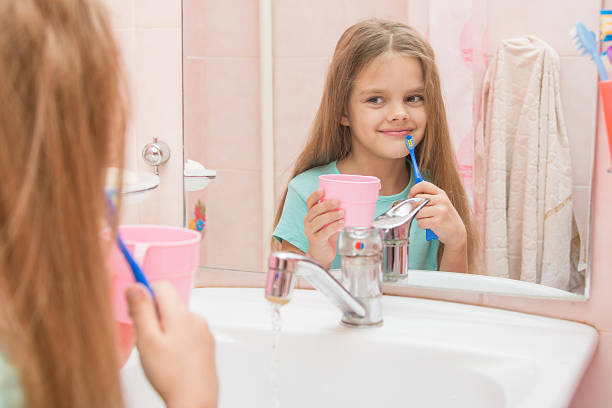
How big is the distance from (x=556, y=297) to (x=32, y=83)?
2.30 feet

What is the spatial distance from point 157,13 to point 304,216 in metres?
0.39

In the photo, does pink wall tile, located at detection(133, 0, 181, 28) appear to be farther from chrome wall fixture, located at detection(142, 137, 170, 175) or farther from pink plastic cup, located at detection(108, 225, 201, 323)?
pink plastic cup, located at detection(108, 225, 201, 323)

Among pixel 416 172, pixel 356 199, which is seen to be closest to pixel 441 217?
pixel 416 172

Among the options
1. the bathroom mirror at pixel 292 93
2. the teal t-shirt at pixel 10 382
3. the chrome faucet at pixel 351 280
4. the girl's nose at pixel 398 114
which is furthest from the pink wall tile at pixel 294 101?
the teal t-shirt at pixel 10 382

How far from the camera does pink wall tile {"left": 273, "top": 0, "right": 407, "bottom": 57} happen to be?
2.99ft

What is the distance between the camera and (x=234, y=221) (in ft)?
3.40

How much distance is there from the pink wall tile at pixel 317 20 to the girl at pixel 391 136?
14 millimetres

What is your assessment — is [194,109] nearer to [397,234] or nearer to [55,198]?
[397,234]

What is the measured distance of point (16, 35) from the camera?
0.41 metres

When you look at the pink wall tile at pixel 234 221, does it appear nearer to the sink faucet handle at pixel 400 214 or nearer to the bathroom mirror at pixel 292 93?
the bathroom mirror at pixel 292 93

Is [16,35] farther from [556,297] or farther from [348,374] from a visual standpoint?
[556,297]

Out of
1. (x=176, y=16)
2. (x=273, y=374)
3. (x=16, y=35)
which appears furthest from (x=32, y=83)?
(x=176, y=16)

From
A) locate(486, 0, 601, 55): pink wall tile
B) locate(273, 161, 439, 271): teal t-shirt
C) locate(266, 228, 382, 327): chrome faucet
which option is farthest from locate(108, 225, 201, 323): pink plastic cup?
locate(486, 0, 601, 55): pink wall tile

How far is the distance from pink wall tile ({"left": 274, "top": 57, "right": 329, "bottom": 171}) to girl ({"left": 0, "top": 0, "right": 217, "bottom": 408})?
0.52 m
